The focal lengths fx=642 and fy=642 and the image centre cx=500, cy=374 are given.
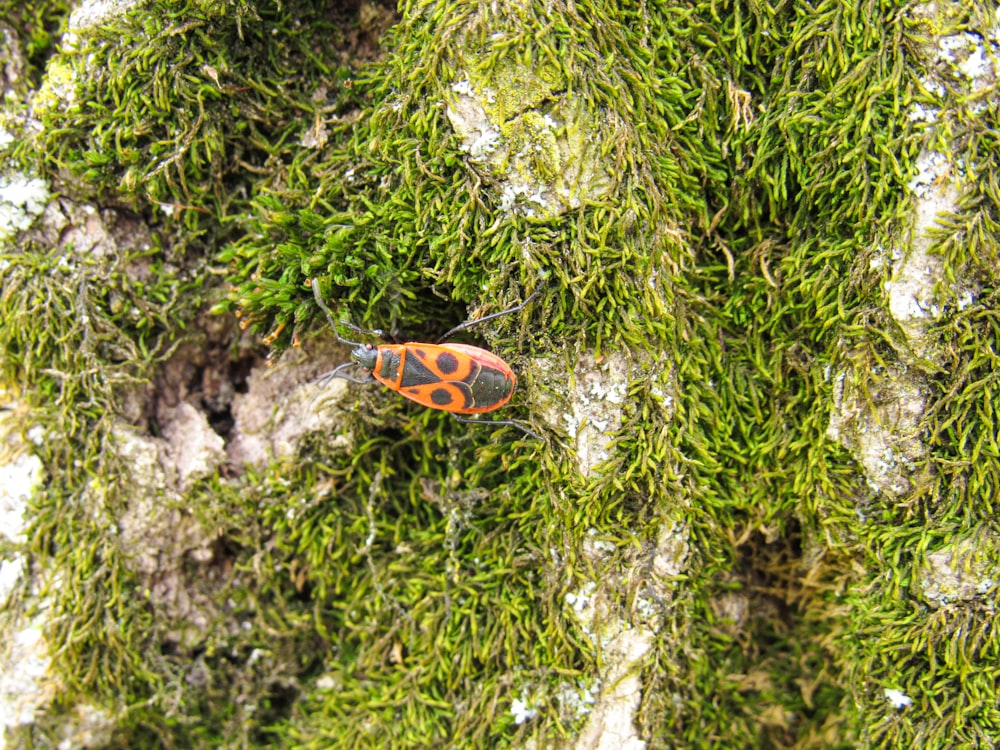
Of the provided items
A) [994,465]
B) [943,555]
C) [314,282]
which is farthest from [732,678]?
[314,282]

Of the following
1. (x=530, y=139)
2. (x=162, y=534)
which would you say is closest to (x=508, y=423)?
(x=530, y=139)

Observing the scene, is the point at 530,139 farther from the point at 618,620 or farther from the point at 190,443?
the point at 190,443

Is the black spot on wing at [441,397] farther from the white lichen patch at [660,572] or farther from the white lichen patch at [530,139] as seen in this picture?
the white lichen patch at [660,572]

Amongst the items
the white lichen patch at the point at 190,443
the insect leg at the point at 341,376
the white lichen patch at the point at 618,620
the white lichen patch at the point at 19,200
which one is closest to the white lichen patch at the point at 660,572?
the white lichen patch at the point at 618,620

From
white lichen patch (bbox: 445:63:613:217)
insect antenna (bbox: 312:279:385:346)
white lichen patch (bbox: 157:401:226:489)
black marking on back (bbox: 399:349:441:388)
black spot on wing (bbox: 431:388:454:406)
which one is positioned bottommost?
white lichen patch (bbox: 157:401:226:489)

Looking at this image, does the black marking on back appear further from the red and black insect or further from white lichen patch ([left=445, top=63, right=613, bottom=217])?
white lichen patch ([left=445, top=63, right=613, bottom=217])

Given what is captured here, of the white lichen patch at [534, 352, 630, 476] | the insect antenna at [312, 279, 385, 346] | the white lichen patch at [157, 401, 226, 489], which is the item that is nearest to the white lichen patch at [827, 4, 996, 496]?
the white lichen patch at [534, 352, 630, 476]

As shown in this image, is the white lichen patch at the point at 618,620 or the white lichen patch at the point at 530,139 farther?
the white lichen patch at the point at 618,620
